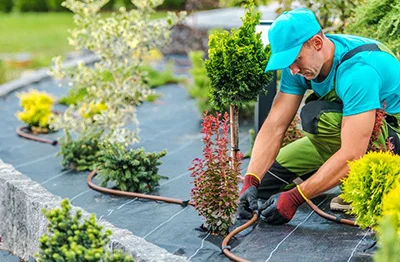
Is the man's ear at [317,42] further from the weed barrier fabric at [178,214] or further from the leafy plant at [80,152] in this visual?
the leafy plant at [80,152]

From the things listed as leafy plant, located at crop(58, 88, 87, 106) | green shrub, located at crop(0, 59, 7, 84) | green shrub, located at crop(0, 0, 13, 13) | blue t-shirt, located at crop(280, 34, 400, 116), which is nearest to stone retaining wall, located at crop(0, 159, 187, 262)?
blue t-shirt, located at crop(280, 34, 400, 116)

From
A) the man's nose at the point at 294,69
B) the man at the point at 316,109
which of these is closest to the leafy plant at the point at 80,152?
the man at the point at 316,109

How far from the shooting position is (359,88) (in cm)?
358

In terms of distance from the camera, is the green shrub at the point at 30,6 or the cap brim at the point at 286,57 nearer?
the cap brim at the point at 286,57

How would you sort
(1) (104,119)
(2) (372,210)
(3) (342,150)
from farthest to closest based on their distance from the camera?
(1) (104,119) < (3) (342,150) < (2) (372,210)

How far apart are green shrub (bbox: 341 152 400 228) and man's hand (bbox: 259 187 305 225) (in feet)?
1.41

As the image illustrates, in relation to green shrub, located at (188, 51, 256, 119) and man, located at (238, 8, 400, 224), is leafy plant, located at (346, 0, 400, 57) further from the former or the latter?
green shrub, located at (188, 51, 256, 119)

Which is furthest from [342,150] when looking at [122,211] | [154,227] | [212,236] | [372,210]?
[122,211]

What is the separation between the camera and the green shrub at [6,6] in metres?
17.3

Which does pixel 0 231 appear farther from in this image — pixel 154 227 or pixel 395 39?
pixel 395 39

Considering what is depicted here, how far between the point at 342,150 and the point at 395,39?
1.38 metres

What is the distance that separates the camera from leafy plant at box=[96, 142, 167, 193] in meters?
4.45

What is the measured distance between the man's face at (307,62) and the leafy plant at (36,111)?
9.85 feet

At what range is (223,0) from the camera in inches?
270
